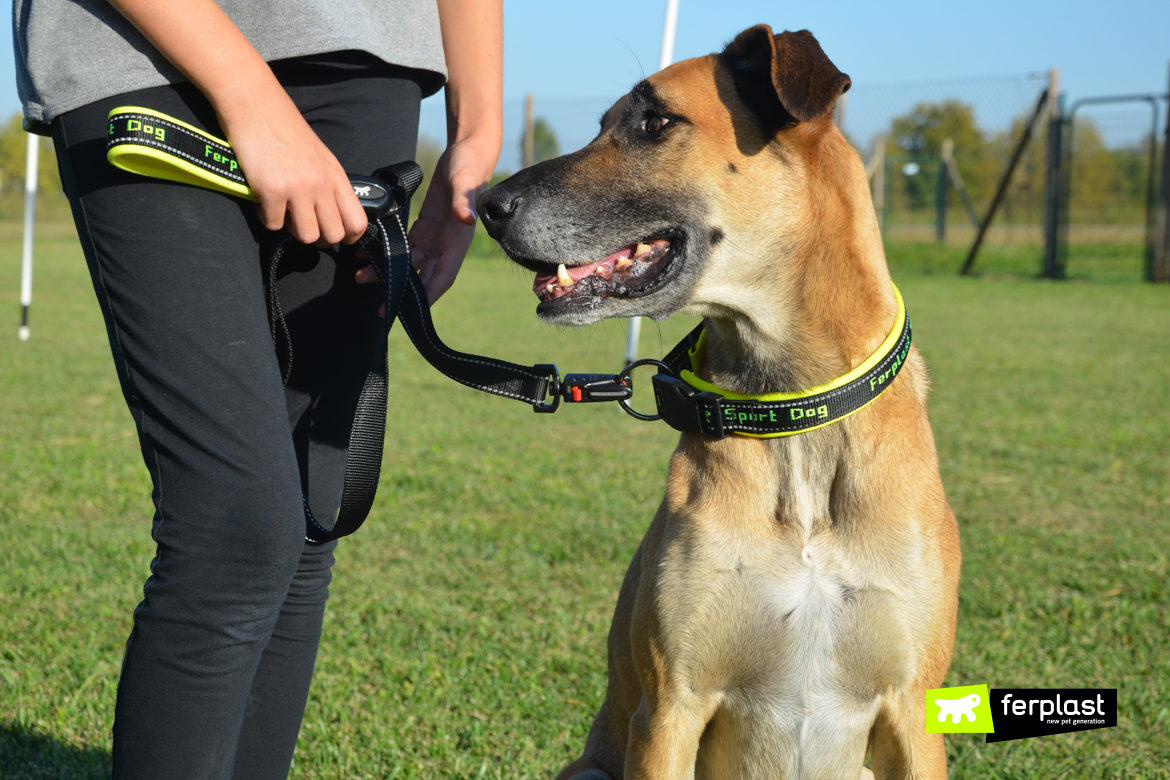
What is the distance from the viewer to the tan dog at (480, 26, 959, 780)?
1.96m

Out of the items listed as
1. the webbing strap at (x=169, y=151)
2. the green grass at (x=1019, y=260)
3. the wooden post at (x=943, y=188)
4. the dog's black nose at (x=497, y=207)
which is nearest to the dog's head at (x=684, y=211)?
the dog's black nose at (x=497, y=207)

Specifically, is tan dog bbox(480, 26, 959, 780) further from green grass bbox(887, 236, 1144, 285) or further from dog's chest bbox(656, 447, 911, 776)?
green grass bbox(887, 236, 1144, 285)

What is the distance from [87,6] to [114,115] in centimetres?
19

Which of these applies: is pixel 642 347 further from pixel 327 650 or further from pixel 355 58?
pixel 355 58

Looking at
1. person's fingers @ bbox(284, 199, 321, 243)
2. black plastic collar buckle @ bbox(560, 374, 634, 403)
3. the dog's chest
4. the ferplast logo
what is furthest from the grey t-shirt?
the ferplast logo

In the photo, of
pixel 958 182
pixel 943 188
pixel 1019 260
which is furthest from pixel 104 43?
pixel 958 182

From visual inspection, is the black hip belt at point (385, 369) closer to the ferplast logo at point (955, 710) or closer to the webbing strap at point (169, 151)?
the webbing strap at point (169, 151)

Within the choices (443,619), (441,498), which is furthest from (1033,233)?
(443,619)

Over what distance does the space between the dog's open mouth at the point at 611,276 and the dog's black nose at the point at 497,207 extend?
0.12 m

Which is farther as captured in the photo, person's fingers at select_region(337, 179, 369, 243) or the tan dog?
the tan dog

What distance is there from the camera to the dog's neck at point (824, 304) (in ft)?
6.79

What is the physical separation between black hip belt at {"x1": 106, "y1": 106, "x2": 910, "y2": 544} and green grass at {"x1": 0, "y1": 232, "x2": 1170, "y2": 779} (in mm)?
245

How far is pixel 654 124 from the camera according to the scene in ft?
7.21

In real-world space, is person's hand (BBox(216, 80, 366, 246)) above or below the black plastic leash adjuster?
above
